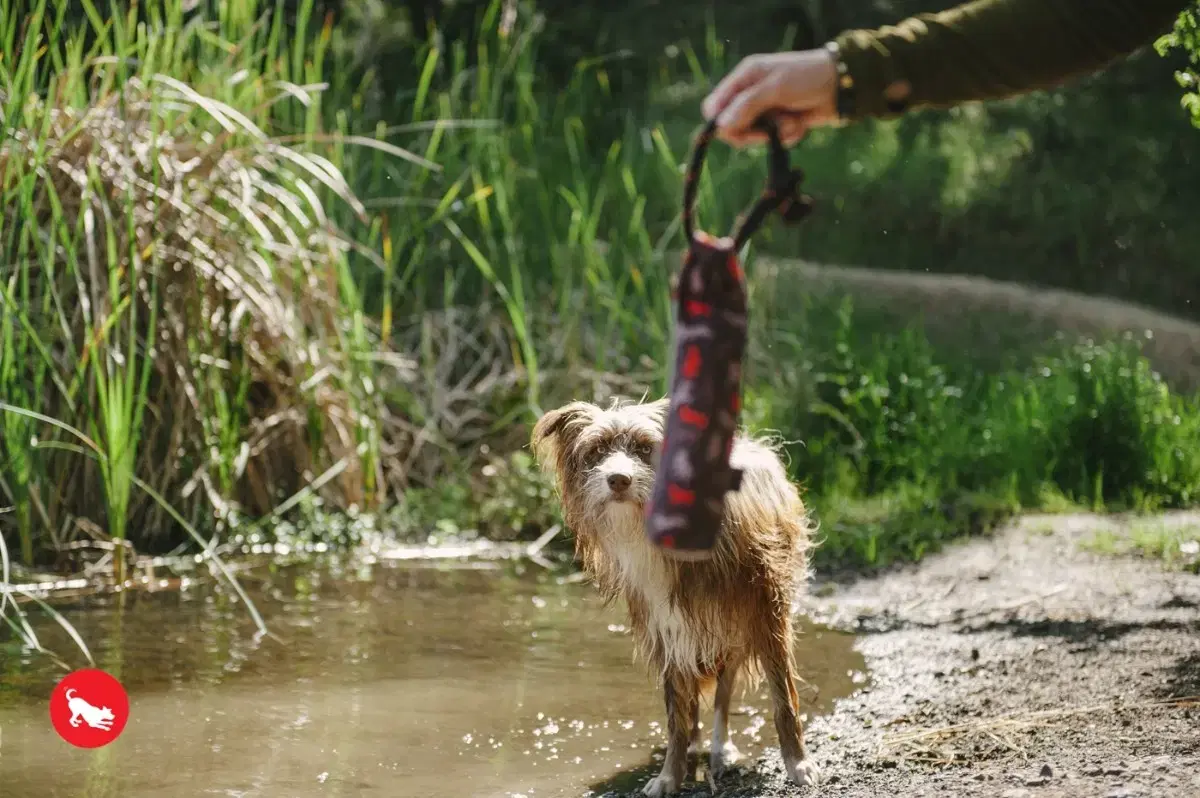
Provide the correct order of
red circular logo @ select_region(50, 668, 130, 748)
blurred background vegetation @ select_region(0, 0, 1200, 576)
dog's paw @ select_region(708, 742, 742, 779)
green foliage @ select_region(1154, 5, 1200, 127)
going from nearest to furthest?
1. green foliage @ select_region(1154, 5, 1200, 127)
2. dog's paw @ select_region(708, 742, 742, 779)
3. red circular logo @ select_region(50, 668, 130, 748)
4. blurred background vegetation @ select_region(0, 0, 1200, 576)

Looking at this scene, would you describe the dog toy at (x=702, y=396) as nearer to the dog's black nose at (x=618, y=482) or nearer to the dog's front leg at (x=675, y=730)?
the dog's black nose at (x=618, y=482)

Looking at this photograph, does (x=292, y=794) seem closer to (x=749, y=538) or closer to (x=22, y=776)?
(x=22, y=776)

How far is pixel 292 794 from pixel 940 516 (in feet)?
13.2

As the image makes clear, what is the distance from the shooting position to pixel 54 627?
19.0 feet

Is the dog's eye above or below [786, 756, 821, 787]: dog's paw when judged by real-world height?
above

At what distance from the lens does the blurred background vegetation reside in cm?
651

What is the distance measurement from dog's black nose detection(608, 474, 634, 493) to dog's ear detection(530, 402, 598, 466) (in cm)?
38

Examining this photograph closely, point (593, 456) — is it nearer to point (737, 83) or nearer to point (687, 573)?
point (687, 573)

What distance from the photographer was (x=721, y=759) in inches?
174

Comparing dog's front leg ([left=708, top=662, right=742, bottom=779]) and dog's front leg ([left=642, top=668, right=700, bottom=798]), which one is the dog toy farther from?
dog's front leg ([left=708, top=662, right=742, bottom=779])

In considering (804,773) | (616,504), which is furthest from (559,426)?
(804,773)

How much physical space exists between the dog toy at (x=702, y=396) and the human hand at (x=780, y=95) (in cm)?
7

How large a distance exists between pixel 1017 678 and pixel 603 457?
1.75 metres

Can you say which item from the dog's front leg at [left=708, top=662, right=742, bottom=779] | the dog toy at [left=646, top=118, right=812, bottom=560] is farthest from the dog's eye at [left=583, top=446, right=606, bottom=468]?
the dog toy at [left=646, top=118, right=812, bottom=560]
